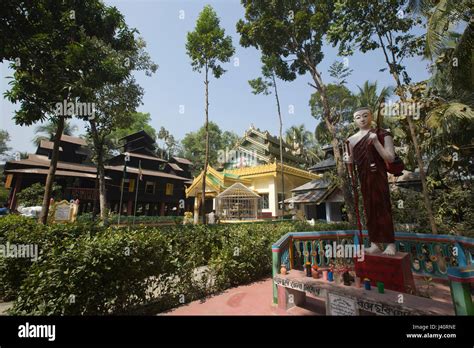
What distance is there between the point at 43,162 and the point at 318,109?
35078 mm

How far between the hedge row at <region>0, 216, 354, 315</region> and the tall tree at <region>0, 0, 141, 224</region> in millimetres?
4415

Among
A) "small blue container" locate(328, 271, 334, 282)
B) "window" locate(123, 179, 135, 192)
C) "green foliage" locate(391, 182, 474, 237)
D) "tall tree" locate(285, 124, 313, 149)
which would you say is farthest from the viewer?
"tall tree" locate(285, 124, 313, 149)

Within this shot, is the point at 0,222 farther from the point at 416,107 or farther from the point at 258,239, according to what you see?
the point at 416,107

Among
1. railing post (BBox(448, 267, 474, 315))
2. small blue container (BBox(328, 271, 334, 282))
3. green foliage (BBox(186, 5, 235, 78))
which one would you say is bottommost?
small blue container (BBox(328, 271, 334, 282))

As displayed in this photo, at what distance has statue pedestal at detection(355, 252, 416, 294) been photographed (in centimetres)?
400

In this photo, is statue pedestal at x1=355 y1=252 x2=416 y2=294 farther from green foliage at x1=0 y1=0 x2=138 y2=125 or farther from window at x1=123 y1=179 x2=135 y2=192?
window at x1=123 y1=179 x2=135 y2=192

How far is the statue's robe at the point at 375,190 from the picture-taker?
4570 millimetres

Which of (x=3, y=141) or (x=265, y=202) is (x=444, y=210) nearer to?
(x=265, y=202)

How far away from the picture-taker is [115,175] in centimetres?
2631

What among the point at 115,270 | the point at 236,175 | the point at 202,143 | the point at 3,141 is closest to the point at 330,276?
the point at 115,270

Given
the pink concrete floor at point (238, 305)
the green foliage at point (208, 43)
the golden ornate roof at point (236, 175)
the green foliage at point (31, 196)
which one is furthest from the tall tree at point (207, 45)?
the green foliage at point (31, 196)

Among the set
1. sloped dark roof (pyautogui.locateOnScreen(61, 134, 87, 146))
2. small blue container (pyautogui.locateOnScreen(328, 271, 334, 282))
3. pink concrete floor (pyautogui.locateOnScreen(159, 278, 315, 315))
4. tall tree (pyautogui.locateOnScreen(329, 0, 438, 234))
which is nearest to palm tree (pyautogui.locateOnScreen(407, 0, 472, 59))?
tall tree (pyautogui.locateOnScreen(329, 0, 438, 234))

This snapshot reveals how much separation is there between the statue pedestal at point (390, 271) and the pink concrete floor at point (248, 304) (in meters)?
0.98

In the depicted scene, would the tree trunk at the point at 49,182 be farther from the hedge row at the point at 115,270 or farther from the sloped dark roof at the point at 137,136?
the sloped dark roof at the point at 137,136
